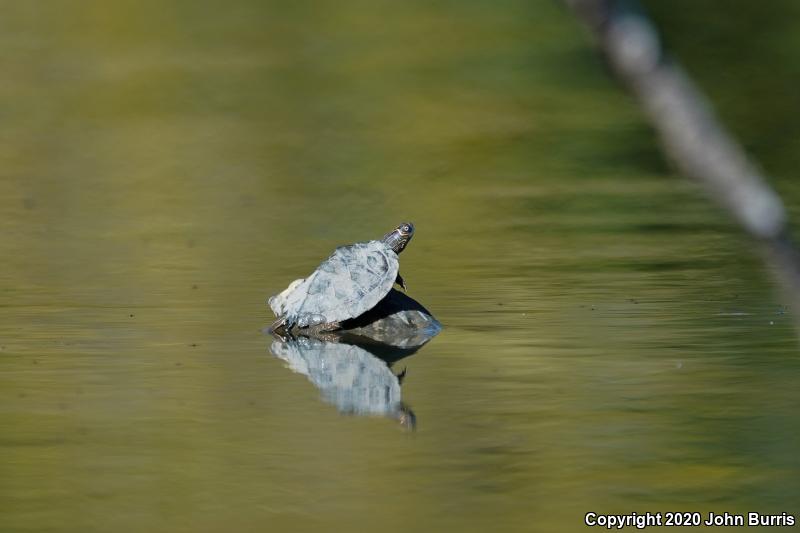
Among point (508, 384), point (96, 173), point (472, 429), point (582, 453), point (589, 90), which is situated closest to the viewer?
point (582, 453)

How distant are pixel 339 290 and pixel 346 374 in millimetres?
760

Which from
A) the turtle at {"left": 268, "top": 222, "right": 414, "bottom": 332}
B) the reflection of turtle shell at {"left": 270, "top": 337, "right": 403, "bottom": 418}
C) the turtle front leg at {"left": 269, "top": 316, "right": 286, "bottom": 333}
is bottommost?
the reflection of turtle shell at {"left": 270, "top": 337, "right": 403, "bottom": 418}

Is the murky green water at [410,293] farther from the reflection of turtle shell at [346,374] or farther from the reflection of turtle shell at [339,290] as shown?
the reflection of turtle shell at [339,290]

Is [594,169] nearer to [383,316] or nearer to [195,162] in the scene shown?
[195,162]

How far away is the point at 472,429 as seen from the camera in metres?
4.05

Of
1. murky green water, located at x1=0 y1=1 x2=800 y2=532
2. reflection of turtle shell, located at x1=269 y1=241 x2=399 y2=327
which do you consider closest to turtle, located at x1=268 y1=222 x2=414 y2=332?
reflection of turtle shell, located at x1=269 y1=241 x2=399 y2=327

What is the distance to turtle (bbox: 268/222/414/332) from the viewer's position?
221 inches

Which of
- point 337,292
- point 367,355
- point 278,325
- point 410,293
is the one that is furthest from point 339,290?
point 410,293

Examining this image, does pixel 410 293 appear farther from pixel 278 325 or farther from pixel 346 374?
pixel 346 374

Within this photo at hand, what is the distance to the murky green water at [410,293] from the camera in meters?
3.52

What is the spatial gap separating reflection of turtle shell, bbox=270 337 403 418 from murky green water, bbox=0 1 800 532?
2.8 inches

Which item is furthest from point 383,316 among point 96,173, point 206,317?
point 96,173

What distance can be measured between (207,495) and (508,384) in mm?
1383

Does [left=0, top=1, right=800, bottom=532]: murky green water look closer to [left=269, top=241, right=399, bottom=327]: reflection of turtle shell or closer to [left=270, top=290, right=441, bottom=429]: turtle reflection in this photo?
[left=270, top=290, right=441, bottom=429]: turtle reflection
